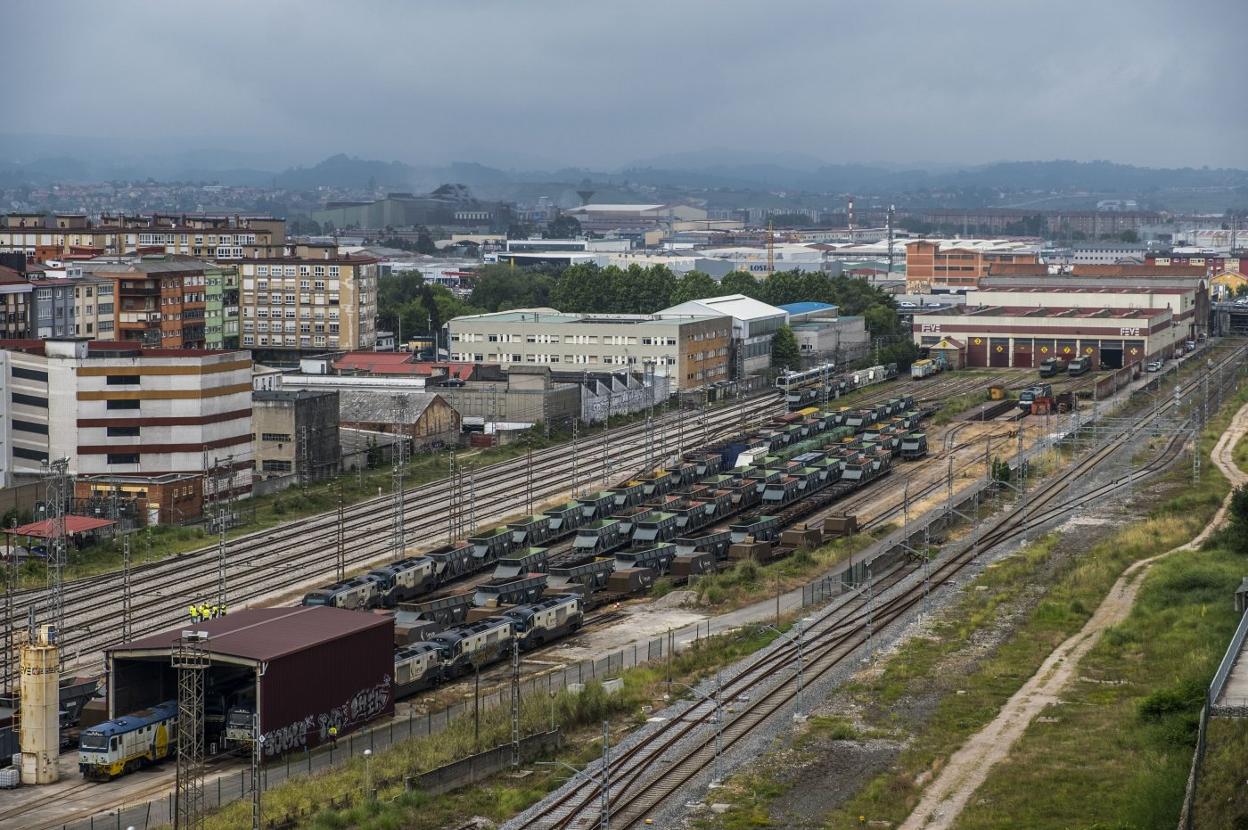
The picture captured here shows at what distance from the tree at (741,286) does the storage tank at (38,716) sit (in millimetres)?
97908

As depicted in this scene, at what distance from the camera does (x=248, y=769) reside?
32875 mm

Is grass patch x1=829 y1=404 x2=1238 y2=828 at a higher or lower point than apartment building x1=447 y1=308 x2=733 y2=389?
lower

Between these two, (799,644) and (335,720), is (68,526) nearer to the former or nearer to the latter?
(335,720)

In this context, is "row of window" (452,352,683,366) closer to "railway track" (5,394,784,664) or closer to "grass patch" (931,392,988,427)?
"grass patch" (931,392,988,427)

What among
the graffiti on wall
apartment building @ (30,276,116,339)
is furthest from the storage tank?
apartment building @ (30,276,116,339)

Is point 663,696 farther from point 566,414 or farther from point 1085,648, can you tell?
point 566,414

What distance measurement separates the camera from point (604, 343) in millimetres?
95938

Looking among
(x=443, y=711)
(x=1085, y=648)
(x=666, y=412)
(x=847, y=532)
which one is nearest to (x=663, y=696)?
(x=443, y=711)

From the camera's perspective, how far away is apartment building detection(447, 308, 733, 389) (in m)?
94.0

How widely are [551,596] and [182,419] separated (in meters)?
21.4

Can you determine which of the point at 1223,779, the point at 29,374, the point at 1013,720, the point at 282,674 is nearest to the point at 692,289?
the point at 29,374

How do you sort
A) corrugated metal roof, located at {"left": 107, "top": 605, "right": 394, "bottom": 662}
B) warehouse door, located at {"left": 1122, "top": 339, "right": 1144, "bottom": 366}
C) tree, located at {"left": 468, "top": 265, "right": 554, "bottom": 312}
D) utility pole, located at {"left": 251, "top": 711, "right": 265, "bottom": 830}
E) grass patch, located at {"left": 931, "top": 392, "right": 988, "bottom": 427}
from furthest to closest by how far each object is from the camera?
tree, located at {"left": 468, "top": 265, "right": 554, "bottom": 312}
warehouse door, located at {"left": 1122, "top": 339, "right": 1144, "bottom": 366}
grass patch, located at {"left": 931, "top": 392, "right": 988, "bottom": 427}
corrugated metal roof, located at {"left": 107, "top": 605, "right": 394, "bottom": 662}
utility pole, located at {"left": 251, "top": 711, "right": 265, "bottom": 830}

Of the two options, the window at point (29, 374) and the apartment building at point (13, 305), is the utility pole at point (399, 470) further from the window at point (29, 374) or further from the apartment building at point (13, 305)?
the apartment building at point (13, 305)

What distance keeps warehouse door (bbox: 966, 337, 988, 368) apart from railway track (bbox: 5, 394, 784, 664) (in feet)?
125
